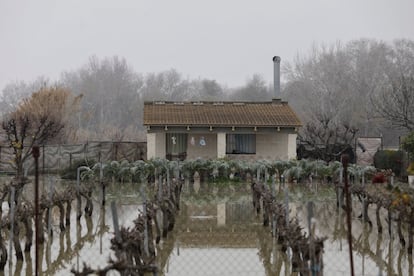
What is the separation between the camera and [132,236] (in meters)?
10.7

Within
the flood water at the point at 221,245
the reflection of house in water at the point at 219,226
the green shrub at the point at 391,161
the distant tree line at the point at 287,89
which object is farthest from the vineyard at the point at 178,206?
the distant tree line at the point at 287,89

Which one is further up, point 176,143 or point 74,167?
point 176,143

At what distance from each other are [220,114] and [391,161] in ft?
26.2

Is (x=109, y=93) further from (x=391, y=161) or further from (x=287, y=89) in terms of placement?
(x=391, y=161)

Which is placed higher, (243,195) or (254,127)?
(254,127)

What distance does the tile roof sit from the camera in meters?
31.7

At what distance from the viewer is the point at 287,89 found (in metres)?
74.0

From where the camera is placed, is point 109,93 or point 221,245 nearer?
point 221,245

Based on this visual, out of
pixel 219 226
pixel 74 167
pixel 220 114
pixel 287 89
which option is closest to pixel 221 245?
pixel 219 226

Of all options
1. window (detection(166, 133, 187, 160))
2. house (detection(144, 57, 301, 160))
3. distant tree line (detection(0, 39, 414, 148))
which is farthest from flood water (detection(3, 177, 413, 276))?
distant tree line (detection(0, 39, 414, 148))

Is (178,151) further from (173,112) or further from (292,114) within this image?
(292,114)

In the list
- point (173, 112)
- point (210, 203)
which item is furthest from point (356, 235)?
point (173, 112)

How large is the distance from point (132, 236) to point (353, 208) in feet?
36.4

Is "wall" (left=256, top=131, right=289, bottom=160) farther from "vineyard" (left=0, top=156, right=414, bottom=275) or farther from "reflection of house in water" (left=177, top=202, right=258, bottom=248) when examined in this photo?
"reflection of house in water" (left=177, top=202, right=258, bottom=248)
